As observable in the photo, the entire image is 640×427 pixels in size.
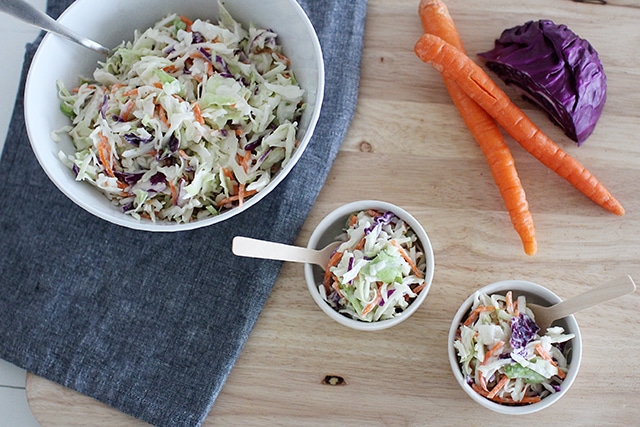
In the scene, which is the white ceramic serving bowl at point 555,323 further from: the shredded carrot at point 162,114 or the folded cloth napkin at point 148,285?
the shredded carrot at point 162,114


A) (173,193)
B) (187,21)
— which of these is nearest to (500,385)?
(173,193)

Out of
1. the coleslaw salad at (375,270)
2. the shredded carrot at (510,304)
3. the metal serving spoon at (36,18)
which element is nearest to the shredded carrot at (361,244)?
the coleslaw salad at (375,270)

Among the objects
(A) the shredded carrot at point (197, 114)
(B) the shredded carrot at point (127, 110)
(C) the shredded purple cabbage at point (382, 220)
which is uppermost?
(B) the shredded carrot at point (127, 110)

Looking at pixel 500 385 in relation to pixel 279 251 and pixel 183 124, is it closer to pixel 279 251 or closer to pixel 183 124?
pixel 279 251

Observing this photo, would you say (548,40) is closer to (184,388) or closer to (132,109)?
(132,109)

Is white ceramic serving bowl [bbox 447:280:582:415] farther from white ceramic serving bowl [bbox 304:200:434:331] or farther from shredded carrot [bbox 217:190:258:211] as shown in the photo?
shredded carrot [bbox 217:190:258:211]

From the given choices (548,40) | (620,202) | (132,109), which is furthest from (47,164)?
(620,202)
